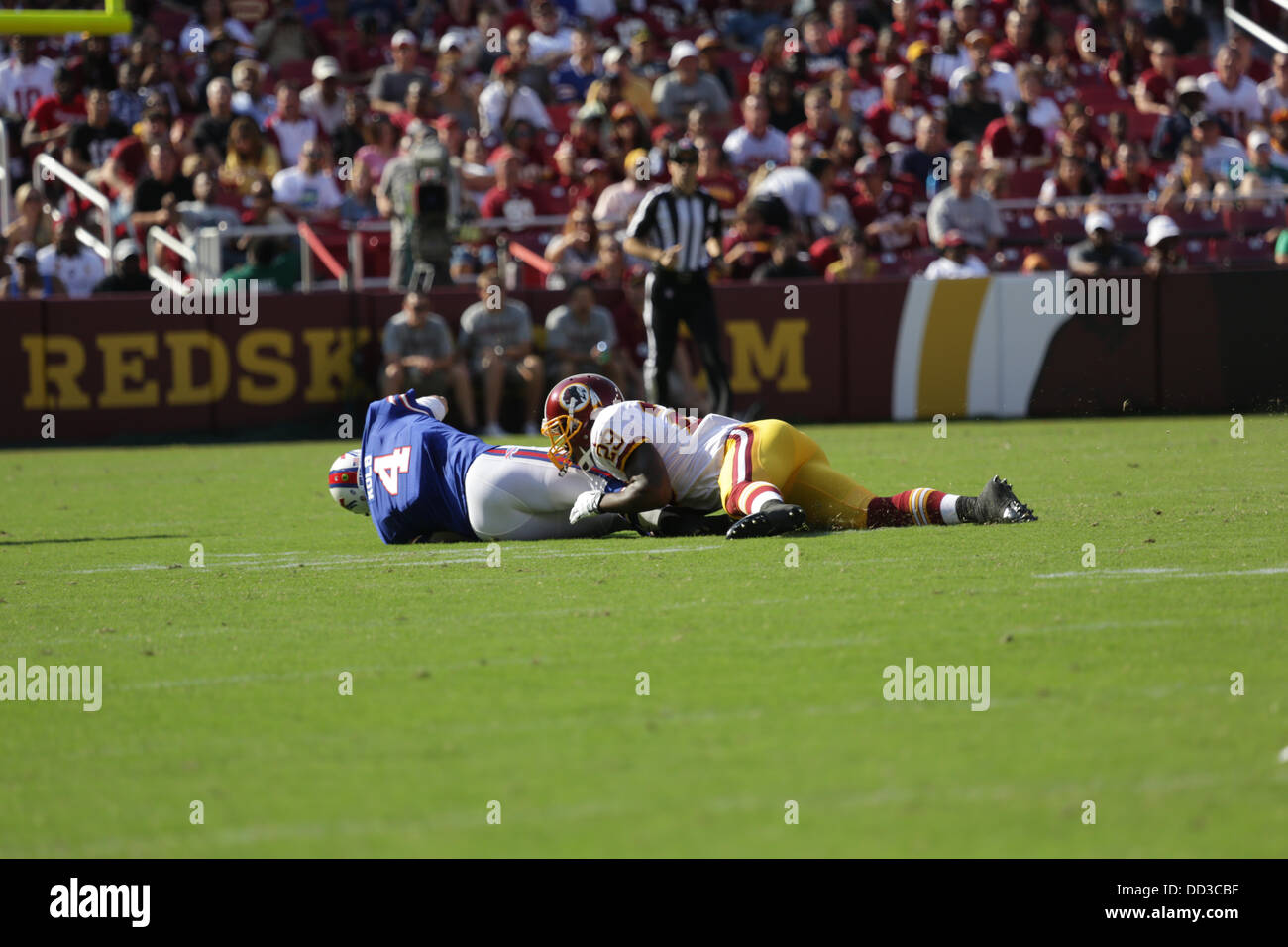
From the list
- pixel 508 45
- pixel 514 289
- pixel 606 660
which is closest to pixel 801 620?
pixel 606 660

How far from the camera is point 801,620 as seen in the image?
6656 millimetres

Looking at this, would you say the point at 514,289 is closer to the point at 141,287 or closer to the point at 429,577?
the point at 141,287

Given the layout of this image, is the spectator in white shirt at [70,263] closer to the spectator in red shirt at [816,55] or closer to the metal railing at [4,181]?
the metal railing at [4,181]

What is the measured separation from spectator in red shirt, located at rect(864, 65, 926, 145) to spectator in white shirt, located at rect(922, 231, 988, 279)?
350cm

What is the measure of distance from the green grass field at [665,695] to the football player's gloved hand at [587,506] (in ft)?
0.77

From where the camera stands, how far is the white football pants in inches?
365

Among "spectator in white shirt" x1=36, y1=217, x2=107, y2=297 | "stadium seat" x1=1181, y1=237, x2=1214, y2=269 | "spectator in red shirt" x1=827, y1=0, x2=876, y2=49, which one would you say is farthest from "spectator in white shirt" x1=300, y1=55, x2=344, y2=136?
"stadium seat" x1=1181, y1=237, x2=1214, y2=269

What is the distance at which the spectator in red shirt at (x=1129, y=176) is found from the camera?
67.5ft

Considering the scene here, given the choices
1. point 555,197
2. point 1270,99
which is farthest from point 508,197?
point 1270,99

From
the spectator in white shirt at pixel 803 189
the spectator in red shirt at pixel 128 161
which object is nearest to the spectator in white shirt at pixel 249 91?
the spectator in red shirt at pixel 128 161

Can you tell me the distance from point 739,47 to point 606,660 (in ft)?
64.7

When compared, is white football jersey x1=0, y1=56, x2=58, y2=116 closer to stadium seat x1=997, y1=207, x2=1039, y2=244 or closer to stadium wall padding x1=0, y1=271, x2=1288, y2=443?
stadium wall padding x1=0, y1=271, x2=1288, y2=443

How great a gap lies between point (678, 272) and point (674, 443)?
6.10m

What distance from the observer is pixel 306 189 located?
19.4 metres
